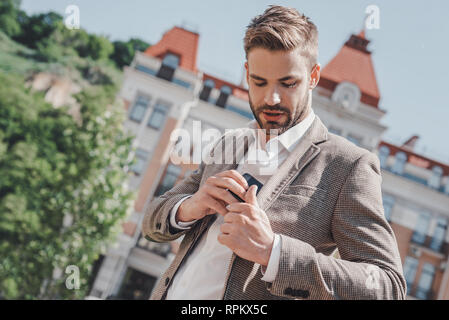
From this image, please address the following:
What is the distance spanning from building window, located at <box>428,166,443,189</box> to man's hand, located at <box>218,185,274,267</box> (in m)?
14.5

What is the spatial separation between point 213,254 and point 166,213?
0.25 metres

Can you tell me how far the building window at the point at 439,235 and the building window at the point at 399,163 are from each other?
224 centimetres

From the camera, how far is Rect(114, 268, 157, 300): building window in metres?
11.1

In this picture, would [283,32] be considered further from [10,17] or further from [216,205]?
[10,17]

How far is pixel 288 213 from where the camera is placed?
0.98 metres

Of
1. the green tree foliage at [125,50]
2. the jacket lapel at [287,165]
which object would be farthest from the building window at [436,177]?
the green tree foliage at [125,50]

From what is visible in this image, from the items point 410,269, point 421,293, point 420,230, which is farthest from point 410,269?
point 420,230

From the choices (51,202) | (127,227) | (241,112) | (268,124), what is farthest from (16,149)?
(268,124)

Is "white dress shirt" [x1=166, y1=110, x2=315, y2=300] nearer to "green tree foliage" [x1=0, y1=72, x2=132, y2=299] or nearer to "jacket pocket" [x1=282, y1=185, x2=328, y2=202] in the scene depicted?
Result: "jacket pocket" [x1=282, y1=185, x2=328, y2=202]

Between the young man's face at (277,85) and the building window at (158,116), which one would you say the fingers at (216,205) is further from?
the building window at (158,116)

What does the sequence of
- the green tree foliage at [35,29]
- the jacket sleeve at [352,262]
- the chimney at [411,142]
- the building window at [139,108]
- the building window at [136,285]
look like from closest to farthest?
1. the jacket sleeve at [352,262]
2. the building window at [136,285]
3. the building window at [139,108]
4. the chimney at [411,142]
5. the green tree foliage at [35,29]

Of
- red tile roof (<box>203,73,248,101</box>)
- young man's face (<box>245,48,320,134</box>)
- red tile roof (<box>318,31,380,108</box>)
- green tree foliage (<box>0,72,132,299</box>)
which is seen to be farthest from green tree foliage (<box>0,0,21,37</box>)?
young man's face (<box>245,48,320,134</box>)

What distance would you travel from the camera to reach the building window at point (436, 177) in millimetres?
13242

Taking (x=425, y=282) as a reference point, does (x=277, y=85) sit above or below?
above
